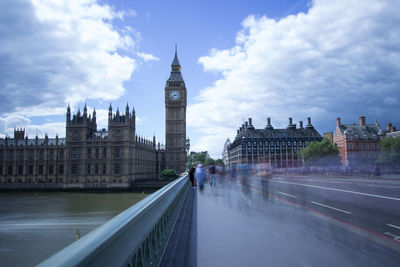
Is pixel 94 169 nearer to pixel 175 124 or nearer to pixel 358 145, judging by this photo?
pixel 175 124

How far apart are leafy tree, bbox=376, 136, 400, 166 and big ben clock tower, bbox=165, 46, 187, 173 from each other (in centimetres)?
6657

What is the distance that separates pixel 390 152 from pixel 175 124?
240 ft

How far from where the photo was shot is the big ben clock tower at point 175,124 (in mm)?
103562

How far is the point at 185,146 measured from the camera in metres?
106

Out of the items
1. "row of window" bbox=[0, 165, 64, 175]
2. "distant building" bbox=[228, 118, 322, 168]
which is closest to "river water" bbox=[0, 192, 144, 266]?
"row of window" bbox=[0, 165, 64, 175]

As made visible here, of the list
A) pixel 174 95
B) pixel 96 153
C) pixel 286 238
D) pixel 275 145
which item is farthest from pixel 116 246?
pixel 275 145

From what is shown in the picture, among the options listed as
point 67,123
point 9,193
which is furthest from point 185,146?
point 9,193

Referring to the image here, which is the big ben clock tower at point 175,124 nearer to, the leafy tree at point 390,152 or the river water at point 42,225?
the river water at point 42,225

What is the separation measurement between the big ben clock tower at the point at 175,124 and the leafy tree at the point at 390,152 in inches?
2621

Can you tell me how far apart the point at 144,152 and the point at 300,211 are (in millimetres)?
85619

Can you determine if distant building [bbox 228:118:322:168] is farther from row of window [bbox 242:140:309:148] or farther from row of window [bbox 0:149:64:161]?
row of window [bbox 0:149:64:161]

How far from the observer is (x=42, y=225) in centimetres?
3725

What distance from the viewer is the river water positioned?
2627 centimetres

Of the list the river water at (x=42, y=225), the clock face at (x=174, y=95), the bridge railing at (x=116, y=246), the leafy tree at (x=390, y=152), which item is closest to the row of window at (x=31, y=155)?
the river water at (x=42, y=225)
